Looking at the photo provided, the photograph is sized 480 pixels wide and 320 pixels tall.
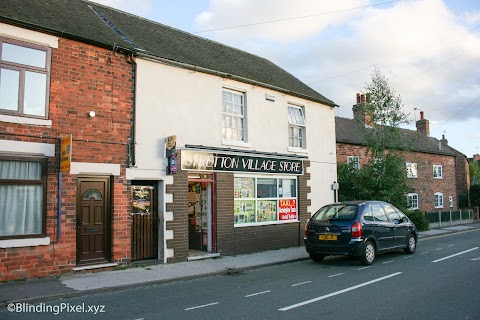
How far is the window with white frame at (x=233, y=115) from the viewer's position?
1356 cm

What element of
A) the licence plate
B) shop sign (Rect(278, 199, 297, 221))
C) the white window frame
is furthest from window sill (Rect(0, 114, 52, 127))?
shop sign (Rect(278, 199, 297, 221))

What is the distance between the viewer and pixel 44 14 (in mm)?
10203

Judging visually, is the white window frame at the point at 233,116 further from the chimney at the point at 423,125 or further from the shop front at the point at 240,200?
the chimney at the point at 423,125

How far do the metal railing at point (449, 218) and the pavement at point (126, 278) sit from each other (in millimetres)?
15659

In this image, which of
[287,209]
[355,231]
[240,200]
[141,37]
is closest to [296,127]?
[287,209]

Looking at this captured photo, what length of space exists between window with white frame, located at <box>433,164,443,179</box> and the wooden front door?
99.6ft

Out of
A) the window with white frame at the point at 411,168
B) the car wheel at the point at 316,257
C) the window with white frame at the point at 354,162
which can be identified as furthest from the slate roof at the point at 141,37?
the window with white frame at the point at 411,168

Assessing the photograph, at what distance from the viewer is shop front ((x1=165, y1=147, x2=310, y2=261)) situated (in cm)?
1259

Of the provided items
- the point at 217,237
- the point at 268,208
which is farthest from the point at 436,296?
the point at 268,208

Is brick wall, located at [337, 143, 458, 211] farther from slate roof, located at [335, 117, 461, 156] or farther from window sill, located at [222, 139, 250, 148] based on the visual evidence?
window sill, located at [222, 139, 250, 148]

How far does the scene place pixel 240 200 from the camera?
535 inches

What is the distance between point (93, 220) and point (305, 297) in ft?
18.8

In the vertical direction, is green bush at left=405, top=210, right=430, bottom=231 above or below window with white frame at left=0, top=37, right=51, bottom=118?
below

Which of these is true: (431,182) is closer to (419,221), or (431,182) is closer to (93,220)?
(419,221)
